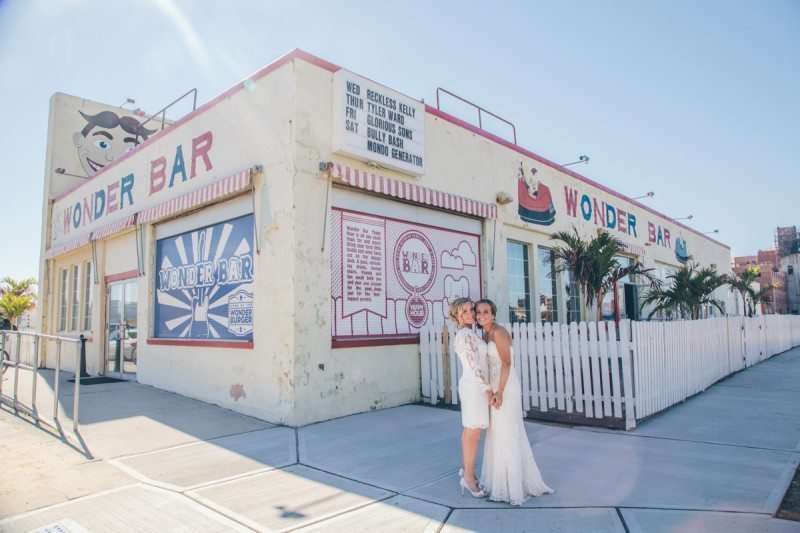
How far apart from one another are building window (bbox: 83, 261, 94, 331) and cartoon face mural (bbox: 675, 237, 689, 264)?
72.3 feet

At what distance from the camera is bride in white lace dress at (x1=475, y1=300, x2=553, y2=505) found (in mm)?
4066

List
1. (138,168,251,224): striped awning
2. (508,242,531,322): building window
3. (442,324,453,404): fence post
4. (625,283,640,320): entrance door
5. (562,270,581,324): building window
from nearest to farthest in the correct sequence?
(138,168,251,224): striped awning
(442,324,453,404): fence post
(508,242,531,322): building window
(562,270,581,324): building window
(625,283,640,320): entrance door

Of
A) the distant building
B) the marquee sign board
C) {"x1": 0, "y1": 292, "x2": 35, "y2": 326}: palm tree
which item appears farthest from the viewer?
the distant building

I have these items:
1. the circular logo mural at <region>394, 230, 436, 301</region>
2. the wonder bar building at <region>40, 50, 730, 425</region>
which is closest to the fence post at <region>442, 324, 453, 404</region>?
the wonder bar building at <region>40, 50, 730, 425</region>

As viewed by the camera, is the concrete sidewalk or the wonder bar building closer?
the concrete sidewalk

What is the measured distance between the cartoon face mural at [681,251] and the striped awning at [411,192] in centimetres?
1499

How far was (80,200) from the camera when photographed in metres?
14.2

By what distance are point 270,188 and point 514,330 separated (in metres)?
4.35

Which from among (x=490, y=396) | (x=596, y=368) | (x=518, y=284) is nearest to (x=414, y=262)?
(x=596, y=368)

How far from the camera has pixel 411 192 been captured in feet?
29.0

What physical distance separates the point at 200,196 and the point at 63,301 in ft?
32.8

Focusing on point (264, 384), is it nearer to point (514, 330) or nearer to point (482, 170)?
point (514, 330)

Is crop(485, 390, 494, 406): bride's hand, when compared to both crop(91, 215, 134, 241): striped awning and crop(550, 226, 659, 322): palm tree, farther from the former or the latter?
crop(91, 215, 134, 241): striped awning

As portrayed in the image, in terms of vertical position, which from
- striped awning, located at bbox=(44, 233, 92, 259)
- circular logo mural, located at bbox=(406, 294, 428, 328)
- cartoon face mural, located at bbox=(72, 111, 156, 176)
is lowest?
circular logo mural, located at bbox=(406, 294, 428, 328)
